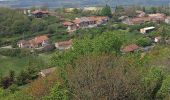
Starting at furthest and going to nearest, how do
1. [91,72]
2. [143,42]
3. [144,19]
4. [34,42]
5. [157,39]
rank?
[144,19]
[34,42]
[157,39]
[143,42]
[91,72]

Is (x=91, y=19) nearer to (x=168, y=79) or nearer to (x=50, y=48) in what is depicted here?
(x=50, y=48)

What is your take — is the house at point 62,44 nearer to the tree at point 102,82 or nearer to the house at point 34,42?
the house at point 34,42

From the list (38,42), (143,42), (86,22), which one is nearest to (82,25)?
(86,22)

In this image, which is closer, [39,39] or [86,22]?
[39,39]

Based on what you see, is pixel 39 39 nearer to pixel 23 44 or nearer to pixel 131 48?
pixel 23 44

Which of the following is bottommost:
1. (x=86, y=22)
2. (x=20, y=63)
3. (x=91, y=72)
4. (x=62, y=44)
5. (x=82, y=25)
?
(x=20, y=63)

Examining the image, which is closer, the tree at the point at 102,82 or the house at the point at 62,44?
the tree at the point at 102,82

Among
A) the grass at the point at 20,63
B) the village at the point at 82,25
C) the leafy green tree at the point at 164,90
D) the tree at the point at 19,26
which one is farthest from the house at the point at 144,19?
the leafy green tree at the point at 164,90

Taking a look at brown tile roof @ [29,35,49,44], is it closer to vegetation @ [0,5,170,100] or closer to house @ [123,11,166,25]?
vegetation @ [0,5,170,100]

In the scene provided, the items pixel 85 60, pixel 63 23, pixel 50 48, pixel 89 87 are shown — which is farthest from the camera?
pixel 63 23

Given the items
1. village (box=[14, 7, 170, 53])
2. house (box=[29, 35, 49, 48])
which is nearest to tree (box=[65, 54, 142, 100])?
village (box=[14, 7, 170, 53])

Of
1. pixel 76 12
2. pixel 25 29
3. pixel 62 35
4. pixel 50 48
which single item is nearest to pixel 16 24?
pixel 25 29
